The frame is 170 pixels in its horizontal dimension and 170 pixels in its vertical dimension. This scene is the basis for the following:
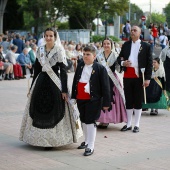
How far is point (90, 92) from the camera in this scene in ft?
23.7

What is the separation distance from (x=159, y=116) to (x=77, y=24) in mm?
32754

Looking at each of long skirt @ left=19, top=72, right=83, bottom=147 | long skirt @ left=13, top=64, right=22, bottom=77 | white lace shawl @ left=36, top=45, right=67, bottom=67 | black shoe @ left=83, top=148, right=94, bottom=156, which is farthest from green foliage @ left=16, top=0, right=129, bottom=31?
black shoe @ left=83, top=148, right=94, bottom=156

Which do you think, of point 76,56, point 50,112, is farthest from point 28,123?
point 76,56

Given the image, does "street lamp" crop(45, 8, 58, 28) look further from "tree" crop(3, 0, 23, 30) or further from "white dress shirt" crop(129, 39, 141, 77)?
"white dress shirt" crop(129, 39, 141, 77)

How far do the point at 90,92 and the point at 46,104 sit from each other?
75cm

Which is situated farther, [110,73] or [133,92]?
[110,73]

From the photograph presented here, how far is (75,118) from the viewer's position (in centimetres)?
751

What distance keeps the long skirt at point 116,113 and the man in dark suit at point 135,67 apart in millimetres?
135

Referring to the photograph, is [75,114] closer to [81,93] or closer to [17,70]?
[81,93]

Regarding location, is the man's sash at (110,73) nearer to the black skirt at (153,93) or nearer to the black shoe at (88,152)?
the black skirt at (153,93)

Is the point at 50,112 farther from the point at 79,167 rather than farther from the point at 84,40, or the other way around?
the point at 84,40

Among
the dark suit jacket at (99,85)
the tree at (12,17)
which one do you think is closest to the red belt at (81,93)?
the dark suit jacket at (99,85)

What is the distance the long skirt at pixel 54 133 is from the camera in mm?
7425

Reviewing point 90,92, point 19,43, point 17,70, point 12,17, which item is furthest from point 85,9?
point 90,92
